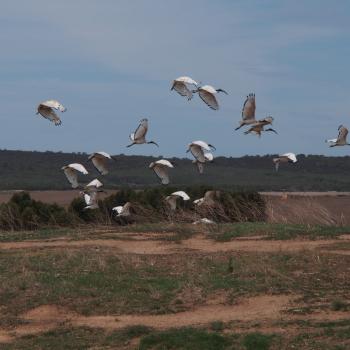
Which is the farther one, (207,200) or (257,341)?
(207,200)

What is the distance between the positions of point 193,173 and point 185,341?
63027 mm

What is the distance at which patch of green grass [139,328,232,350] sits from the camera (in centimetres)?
1066

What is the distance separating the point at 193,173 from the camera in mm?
73812

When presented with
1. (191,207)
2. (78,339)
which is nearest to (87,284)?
(78,339)

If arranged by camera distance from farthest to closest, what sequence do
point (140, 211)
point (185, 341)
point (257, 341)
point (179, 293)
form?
point (140, 211)
point (179, 293)
point (185, 341)
point (257, 341)

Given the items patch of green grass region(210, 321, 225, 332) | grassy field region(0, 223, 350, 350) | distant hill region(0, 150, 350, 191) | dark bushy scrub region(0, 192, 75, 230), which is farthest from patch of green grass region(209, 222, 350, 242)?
distant hill region(0, 150, 350, 191)

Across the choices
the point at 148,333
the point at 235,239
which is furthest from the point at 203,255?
the point at 148,333

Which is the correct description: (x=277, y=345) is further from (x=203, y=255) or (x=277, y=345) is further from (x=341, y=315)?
(x=203, y=255)

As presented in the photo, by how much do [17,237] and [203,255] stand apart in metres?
4.89

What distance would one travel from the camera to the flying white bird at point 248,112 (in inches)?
598

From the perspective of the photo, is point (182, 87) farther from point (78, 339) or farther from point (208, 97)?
point (78, 339)

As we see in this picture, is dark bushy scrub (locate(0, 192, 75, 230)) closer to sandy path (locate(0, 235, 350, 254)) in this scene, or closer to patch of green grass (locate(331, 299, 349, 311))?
sandy path (locate(0, 235, 350, 254))

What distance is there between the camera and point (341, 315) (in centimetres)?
1180

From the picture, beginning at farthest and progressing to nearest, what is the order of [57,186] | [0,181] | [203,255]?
[0,181], [57,186], [203,255]
